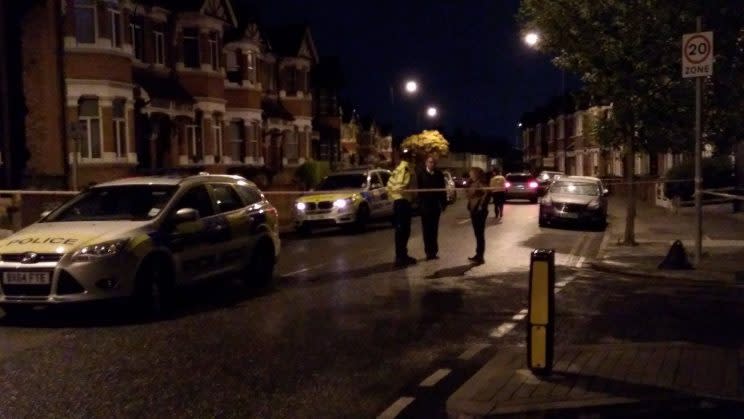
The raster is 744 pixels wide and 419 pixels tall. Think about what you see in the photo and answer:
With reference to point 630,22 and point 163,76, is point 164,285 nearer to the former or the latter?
point 630,22

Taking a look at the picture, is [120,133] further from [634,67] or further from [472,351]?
[472,351]

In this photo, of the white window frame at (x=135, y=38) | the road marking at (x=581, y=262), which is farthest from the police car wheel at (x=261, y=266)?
the white window frame at (x=135, y=38)

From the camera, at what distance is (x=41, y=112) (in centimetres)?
2280

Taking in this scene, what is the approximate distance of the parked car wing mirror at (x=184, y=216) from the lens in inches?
397

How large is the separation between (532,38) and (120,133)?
13264 mm

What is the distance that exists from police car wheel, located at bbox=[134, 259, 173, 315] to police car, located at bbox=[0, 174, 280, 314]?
1 cm

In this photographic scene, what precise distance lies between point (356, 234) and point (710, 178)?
45.2ft

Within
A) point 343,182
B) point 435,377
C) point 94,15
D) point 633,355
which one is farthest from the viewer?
point 94,15

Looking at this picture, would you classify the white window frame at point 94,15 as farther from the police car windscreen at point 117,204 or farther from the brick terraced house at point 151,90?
the police car windscreen at point 117,204

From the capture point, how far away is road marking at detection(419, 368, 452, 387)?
6.89 meters

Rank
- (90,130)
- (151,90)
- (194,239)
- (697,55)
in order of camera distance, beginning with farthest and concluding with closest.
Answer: (151,90) → (90,130) → (697,55) → (194,239)

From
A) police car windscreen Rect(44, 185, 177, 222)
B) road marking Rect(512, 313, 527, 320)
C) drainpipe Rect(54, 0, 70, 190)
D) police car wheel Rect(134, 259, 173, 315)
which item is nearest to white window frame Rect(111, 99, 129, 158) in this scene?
drainpipe Rect(54, 0, 70, 190)

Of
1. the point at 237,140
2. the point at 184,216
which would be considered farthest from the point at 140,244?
the point at 237,140

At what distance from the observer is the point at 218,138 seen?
3319 centimetres
